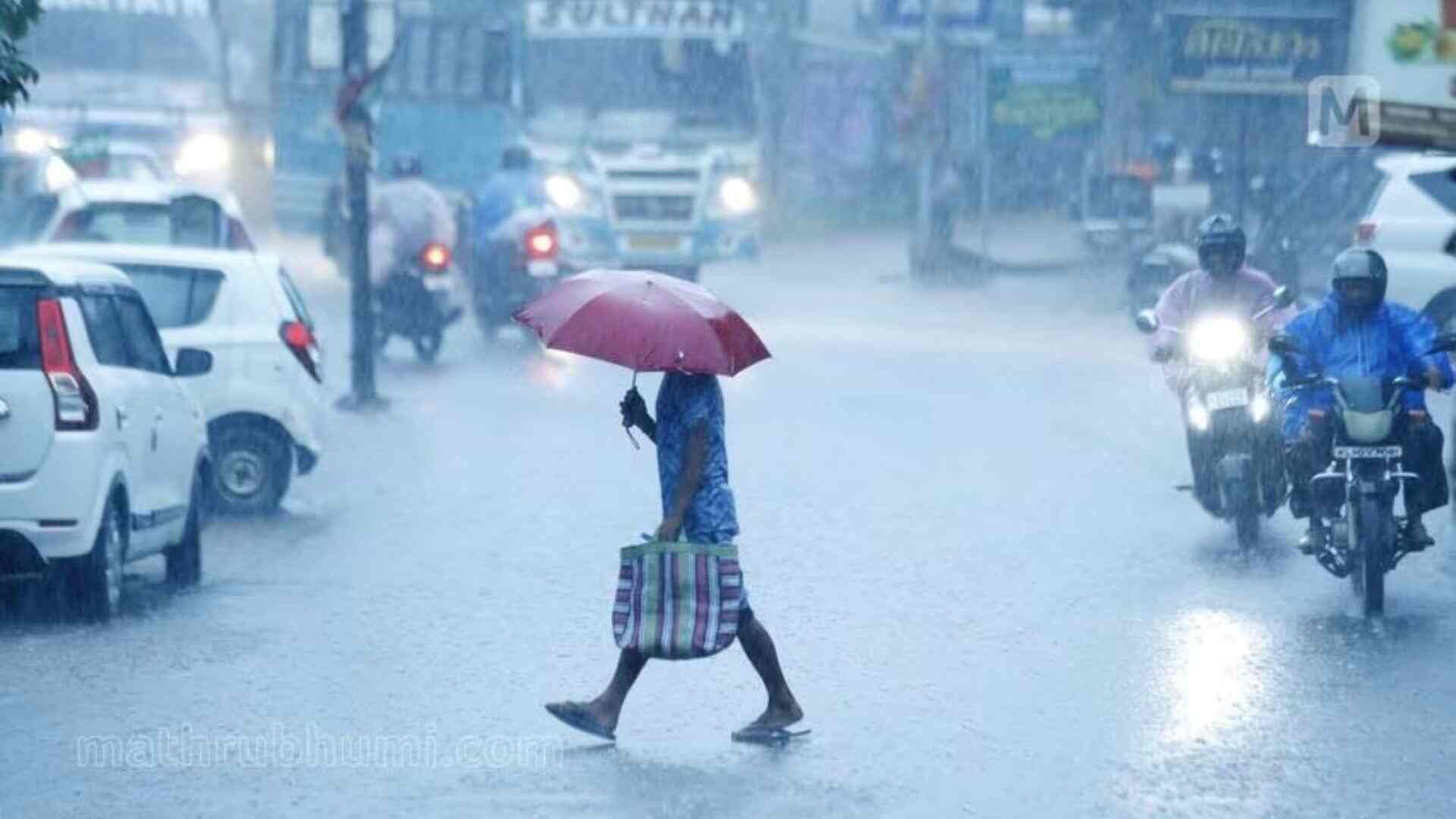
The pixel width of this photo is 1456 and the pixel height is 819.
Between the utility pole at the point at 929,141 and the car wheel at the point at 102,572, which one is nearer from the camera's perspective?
the car wheel at the point at 102,572

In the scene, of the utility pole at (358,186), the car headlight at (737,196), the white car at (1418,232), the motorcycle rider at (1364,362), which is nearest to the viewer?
the motorcycle rider at (1364,362)

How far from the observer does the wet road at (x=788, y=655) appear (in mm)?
8039

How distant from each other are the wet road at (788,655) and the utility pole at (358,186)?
1.43 m

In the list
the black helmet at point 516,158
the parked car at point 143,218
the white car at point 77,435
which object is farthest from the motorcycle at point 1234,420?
the black helmet at point 516,158

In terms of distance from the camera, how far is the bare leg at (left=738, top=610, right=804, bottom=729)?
8.66 metres

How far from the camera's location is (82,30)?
46.2 m

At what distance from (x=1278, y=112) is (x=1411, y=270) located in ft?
69.3

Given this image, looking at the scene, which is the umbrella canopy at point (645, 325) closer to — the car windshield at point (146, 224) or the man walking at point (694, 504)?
the man walking at point (694, 504)

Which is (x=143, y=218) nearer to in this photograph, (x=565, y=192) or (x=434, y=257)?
(x=434, y=257)

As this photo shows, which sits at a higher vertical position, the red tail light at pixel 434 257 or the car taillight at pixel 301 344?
the car taillight at pixel 301 344

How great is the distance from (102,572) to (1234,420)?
5583mm

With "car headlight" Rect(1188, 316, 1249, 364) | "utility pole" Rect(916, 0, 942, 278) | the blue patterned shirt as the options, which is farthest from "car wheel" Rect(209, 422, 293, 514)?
"utility pole" Rect(916, 0, 942, 278)

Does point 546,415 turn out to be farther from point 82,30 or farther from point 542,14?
point 82,30

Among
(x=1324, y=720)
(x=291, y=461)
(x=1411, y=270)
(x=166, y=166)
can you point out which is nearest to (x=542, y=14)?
(x=166, y=166)
